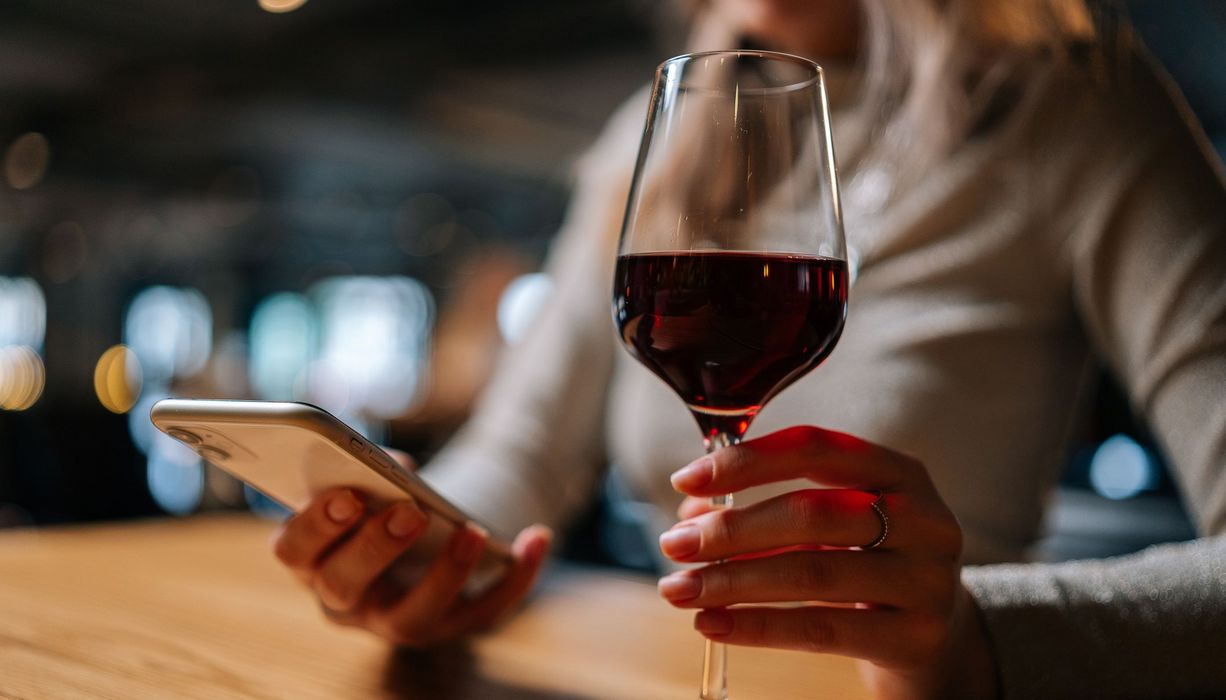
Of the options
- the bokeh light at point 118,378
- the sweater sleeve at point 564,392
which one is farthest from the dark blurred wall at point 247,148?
the sweater sleeve at point 564,392

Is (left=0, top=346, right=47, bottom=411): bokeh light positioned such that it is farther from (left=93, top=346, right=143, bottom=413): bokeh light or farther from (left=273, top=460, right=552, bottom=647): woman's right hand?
(left=273, top=460, right=552, bottom=647): woman's right hand

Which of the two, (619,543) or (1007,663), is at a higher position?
(1007,663)

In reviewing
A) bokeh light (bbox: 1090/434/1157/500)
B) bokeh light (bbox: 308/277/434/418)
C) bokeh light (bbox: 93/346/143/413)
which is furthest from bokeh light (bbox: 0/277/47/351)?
bokeh light (bbox: 1090/434/1157/500)

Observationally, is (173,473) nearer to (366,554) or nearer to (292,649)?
(292,649)

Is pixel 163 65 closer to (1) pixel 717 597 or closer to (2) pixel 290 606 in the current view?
(2) pixel 290 606

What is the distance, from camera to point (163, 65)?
19.3 ft

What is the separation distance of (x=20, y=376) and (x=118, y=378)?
1.05 meters

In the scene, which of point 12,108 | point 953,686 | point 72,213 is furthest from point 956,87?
point 72,213

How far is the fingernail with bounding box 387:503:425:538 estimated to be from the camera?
62cm

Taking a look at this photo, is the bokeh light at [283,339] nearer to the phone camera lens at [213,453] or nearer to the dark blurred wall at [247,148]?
the dark blurred wall at [247,148]

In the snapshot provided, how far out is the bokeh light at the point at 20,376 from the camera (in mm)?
10984

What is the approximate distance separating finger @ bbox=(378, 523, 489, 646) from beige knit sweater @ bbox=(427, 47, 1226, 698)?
1.04ft

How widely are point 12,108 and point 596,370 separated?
730 centimetres

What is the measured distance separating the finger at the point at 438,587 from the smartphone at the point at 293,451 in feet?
0.04
